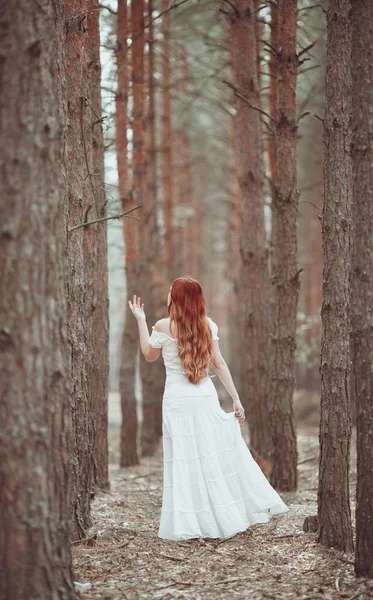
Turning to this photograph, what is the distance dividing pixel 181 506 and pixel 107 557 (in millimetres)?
991

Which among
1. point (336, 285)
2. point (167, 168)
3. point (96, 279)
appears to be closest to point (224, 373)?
point (336, 285)

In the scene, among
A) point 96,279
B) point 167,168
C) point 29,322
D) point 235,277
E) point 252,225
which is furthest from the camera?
point 235,277

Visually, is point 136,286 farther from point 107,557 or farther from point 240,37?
point 107,557

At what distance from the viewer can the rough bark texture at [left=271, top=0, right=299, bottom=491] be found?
831 centimetres

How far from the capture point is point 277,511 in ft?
21.7

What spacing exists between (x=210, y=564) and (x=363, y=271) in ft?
8.98

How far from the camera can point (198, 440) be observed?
656 cm

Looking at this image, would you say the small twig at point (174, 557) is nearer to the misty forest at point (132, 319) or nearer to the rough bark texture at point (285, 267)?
the misty forest at point (132, 319)

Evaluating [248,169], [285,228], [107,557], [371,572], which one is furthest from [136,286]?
[371,572]

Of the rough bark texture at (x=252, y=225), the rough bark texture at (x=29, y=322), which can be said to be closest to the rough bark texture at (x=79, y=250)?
the rough bark texture at (x=29, y=322)

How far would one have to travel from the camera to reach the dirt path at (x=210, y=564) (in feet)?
15.6

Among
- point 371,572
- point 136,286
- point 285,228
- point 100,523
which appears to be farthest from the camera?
point 136,286

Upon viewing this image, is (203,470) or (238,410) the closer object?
(203,470)

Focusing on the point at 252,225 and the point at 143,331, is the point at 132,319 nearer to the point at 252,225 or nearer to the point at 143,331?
the point at 252,225
